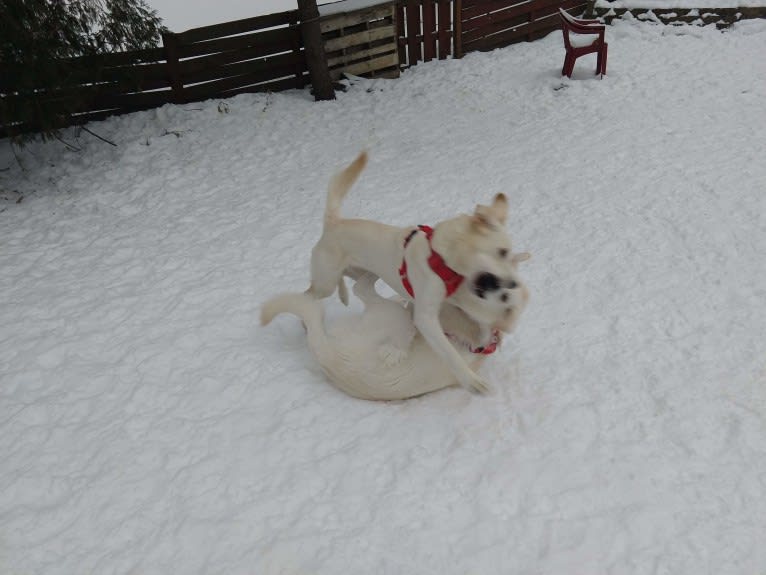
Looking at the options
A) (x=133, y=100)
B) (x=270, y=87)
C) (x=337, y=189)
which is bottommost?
(x=270, y=87)

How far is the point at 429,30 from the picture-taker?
371 inches

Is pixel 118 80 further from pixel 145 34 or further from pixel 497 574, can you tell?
pixel 497 574

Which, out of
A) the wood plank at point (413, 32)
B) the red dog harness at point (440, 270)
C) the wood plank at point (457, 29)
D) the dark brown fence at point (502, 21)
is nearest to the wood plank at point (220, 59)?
the wood plank at point (413, 32)

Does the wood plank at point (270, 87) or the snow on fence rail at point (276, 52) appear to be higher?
the snow on fence rail at point (276, 52)

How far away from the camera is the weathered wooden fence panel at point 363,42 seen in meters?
8.50

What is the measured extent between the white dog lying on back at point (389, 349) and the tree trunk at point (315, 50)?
5.69 meters

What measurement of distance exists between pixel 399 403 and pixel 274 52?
22.0 ft

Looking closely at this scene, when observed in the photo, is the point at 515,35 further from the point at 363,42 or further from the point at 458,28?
the point at 363,42

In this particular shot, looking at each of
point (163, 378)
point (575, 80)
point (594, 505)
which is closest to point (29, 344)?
point (163, 378)

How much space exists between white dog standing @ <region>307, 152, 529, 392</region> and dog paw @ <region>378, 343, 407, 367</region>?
0.82 ft

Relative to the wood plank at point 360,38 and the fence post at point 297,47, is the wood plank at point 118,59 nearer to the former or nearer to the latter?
the fence post at point 297,47

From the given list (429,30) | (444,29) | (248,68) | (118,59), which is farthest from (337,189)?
(444,29)

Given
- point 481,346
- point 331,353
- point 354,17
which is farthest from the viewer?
point 354,17

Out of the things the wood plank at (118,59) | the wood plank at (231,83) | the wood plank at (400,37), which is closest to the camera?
the wood plank at (118,59)
